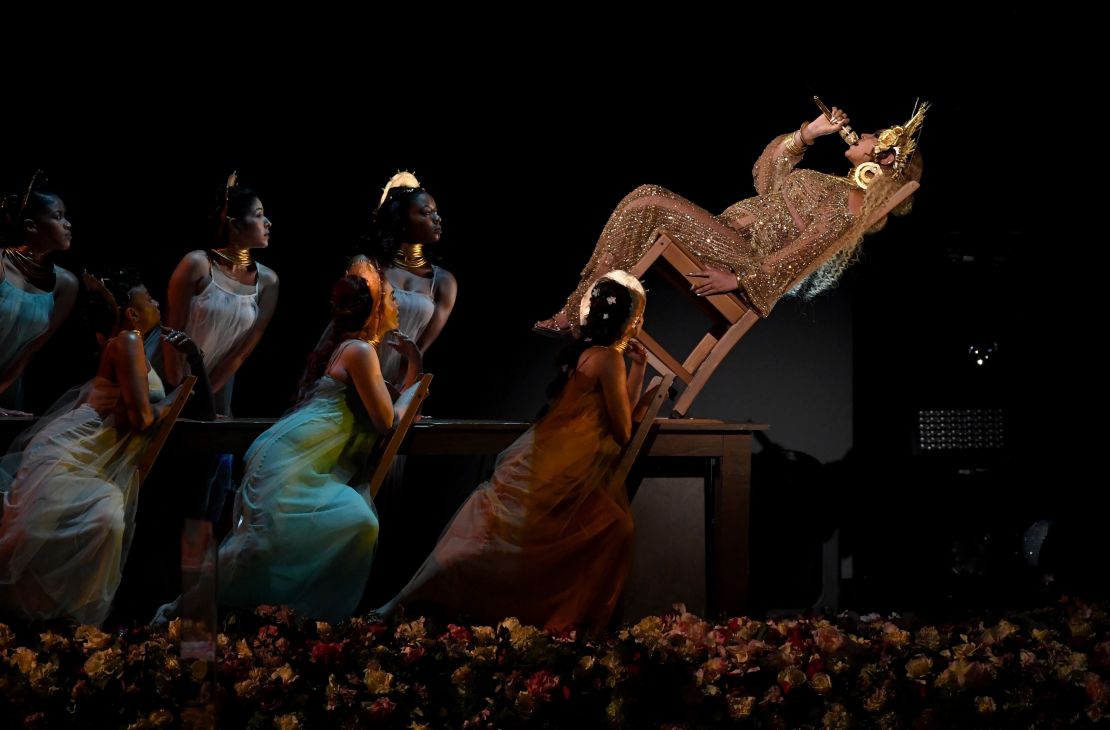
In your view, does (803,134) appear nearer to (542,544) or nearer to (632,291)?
(632,291)

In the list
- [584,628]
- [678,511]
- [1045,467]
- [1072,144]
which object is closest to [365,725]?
[584,628]

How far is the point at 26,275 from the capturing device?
444 cm

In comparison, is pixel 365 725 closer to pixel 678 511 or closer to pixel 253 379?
pixel 678 511

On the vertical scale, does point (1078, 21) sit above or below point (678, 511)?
above

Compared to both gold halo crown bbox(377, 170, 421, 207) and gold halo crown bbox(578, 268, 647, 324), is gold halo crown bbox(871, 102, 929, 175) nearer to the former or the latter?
gold halo crown bbox(578, 268, 647, 324)

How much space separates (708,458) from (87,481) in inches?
79.5

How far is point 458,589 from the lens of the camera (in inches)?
154

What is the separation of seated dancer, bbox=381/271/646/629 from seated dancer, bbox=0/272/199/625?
0.86 metres

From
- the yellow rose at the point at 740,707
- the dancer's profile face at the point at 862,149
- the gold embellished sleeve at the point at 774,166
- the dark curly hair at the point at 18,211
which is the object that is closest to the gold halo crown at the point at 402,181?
the dark curly hair at the point at 18,211

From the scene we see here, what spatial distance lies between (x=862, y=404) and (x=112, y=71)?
3.32m

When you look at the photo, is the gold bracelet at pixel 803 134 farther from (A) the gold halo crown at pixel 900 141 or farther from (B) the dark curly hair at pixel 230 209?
(B) the dark curly hair at pixel 230 209

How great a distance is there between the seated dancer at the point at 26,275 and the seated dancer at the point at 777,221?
171 cm

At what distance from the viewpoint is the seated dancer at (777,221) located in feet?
15.6

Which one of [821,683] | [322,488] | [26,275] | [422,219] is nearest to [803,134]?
[422,219]
